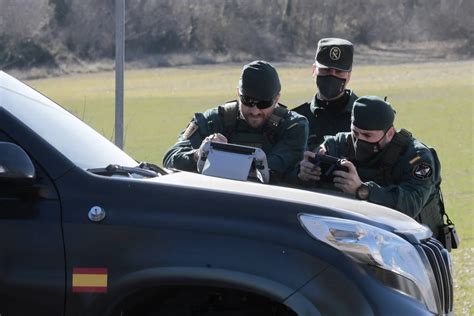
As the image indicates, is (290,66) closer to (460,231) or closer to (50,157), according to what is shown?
(460,231)

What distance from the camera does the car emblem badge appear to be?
3.45m

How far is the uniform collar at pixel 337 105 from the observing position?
22.0ft

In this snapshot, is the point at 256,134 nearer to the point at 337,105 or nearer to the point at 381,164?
the point at 381,164

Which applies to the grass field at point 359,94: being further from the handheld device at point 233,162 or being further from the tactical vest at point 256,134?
the handheld device at point 233,162

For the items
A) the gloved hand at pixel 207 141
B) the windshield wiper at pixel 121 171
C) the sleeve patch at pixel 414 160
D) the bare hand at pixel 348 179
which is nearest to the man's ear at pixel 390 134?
the sleeve patch at pixel 414 160

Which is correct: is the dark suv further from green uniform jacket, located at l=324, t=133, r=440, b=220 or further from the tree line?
the tree line

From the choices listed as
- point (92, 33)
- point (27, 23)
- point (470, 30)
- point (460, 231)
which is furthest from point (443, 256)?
point (470, 30)

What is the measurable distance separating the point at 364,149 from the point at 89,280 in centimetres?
260

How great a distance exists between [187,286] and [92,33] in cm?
5397

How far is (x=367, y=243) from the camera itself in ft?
11.7

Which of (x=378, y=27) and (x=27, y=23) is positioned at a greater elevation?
(x=27, y=23)

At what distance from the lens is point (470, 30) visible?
81312mm

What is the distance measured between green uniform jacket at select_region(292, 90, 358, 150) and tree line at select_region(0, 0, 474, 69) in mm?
45934

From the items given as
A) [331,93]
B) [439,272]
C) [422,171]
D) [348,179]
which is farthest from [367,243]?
[331,93]
